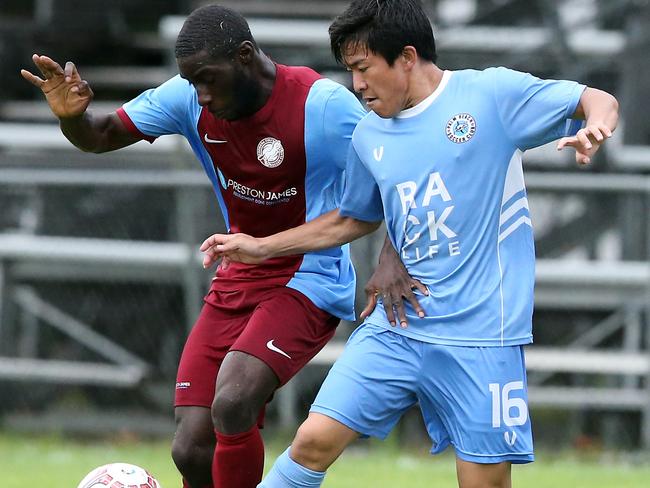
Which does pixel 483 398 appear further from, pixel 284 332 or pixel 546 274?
pixel 546 274

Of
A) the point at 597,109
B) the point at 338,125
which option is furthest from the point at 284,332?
the point at 597,109

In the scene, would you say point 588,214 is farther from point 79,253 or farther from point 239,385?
point 239,385

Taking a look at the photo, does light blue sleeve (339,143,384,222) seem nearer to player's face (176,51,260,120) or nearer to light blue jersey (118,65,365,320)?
light blue jersey (118,65,365,320)

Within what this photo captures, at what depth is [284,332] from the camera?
16.8 feet

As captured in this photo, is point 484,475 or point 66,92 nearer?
point 484,475

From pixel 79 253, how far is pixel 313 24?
3882 millimetres

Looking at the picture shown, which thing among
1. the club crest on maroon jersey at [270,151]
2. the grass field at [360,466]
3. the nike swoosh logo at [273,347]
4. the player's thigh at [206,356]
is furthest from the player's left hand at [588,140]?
the grass field at [360,466]

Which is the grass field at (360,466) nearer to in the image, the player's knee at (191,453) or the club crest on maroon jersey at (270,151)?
the player's knee at (191,453)

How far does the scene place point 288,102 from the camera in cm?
518

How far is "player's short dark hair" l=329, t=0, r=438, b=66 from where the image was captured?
15.0 feet

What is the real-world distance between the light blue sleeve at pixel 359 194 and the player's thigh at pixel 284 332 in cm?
51

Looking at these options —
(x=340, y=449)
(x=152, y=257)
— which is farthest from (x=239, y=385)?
(x=152, y=257)

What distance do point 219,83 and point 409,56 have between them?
74 centimetres

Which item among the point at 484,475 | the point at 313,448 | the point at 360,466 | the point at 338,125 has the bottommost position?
the point at 360,466
